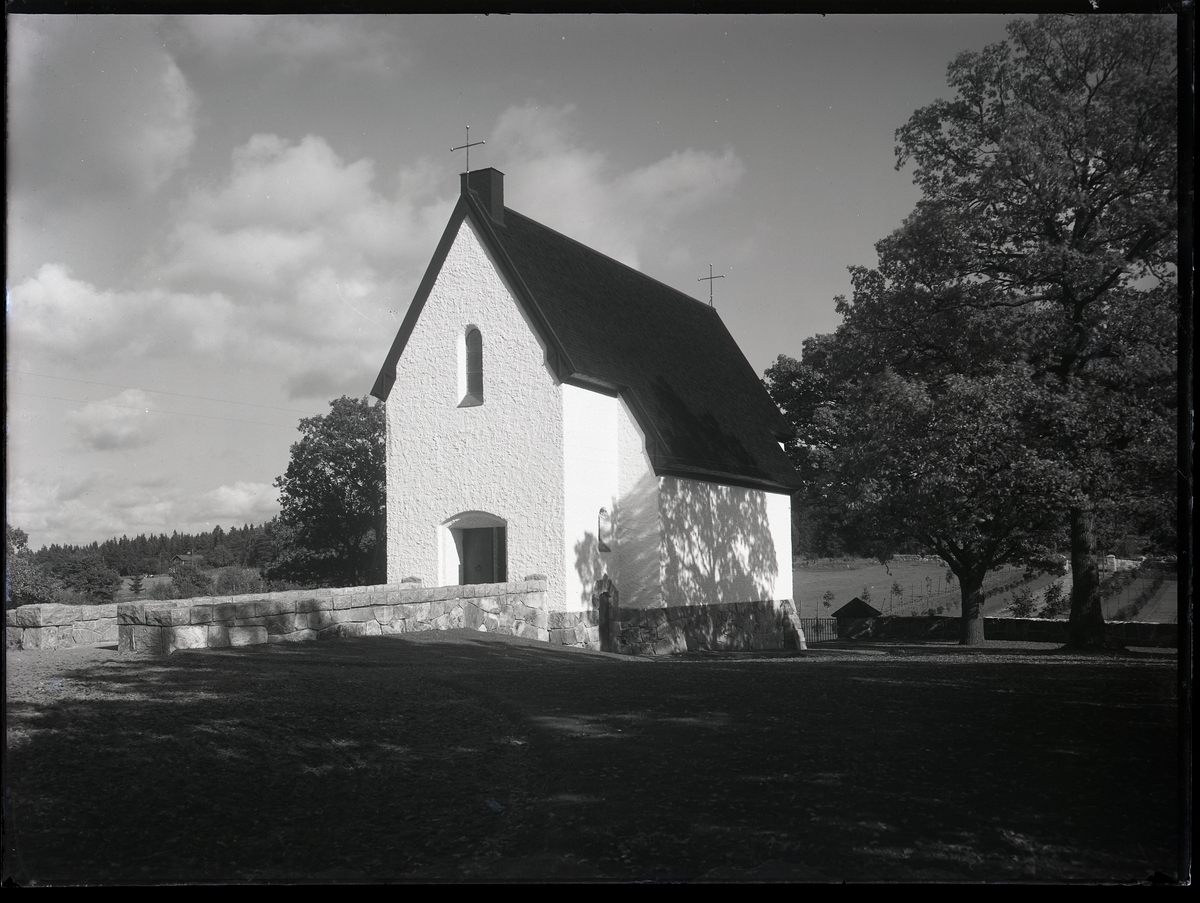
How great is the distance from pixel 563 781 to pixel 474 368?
15.4m

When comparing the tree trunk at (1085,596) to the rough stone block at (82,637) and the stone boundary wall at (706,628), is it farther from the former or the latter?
the rough stone block at (82,637)

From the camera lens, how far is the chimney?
73.4ft

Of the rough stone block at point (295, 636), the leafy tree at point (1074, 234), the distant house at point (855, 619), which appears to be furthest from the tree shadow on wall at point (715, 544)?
the distant house at point (855, 619)

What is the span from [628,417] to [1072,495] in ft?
30.4

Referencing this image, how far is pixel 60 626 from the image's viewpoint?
1419 cm

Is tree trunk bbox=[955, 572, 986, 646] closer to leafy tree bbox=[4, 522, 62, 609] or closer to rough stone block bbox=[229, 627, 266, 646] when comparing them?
rough stone block bbox=[229, 627, 266, 646]

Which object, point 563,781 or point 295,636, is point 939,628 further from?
point 563,781

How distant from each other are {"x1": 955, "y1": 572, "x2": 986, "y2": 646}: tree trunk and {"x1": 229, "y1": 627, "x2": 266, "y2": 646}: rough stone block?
23.8 meters

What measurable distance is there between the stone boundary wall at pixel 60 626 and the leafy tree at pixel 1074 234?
15572mm

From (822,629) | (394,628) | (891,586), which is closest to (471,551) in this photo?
(394,628)

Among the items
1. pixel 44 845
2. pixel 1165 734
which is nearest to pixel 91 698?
pixel 44 845

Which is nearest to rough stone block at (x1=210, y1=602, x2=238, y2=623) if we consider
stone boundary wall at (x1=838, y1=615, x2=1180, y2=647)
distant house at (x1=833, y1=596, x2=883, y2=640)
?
stone boundary wall at (x1=838, y1=615, x2=1180, y2=647)
